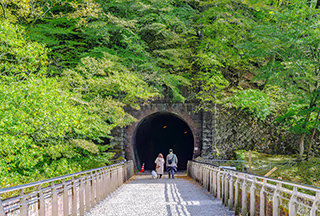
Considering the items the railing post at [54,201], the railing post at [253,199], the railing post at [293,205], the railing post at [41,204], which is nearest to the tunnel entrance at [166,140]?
the railing post at [253,199]

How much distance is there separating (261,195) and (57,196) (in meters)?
3.47

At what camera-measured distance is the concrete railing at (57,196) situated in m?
4.48

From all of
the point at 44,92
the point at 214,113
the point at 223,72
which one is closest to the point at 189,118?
the point at 214,113

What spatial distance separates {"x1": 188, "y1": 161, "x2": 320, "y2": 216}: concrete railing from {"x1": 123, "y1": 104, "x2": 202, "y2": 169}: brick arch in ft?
42.8

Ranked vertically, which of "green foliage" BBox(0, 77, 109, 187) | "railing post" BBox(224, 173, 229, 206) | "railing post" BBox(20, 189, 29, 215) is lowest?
"railing post" BBox(224, 173, 229, 206)

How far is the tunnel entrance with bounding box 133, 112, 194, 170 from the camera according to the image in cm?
3300

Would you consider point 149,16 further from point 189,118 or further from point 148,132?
point 148,132

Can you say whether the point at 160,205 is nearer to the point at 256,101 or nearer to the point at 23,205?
the point at 23,205

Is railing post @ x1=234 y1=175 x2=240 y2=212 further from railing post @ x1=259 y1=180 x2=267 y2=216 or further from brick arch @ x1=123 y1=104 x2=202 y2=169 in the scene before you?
brick arch @ x1=123 y1=104 x2=202 y2=169

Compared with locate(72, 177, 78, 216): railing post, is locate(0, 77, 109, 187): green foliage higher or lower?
higher

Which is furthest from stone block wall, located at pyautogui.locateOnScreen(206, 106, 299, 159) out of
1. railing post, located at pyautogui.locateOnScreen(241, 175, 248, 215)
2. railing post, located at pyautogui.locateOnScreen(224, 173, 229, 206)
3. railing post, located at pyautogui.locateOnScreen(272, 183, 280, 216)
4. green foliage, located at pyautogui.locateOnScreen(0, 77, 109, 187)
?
railing post, located at pyautogui.locateOnScreen(272, 183, 280, 216)

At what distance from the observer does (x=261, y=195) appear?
253 inches

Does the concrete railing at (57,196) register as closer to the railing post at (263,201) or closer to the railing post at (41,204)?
the railing post at (41,204)

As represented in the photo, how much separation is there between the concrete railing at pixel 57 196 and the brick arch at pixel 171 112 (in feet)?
43.3
